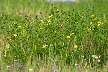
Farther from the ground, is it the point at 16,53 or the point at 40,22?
the point at 40,22

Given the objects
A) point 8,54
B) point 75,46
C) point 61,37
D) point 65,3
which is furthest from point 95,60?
point 65,3

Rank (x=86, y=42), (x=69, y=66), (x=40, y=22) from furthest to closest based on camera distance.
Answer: (x=40, y=22)
(x=86, y=42)
(x=69, y=66)

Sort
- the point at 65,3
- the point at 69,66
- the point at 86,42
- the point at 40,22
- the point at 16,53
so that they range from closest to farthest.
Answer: the point at 69,66, the point at 16,53, the point at 86,42, the point at 40,22, the point at 65,3

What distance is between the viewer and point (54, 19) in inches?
280

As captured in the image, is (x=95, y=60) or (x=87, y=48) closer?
(x=95, y=60)

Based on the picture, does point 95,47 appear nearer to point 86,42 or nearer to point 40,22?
point 86,42

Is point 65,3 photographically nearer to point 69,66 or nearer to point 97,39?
point 97,39

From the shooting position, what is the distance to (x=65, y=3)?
12.3 m

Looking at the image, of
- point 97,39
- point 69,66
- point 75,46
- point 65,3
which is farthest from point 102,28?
point 65,3

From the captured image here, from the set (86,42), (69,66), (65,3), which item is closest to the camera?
(69,66)

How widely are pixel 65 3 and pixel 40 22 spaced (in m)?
5.46

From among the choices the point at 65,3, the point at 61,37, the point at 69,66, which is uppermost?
the point at 65,3

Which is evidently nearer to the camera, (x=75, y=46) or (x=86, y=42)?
(x=75, y=46)

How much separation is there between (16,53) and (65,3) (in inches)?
264
